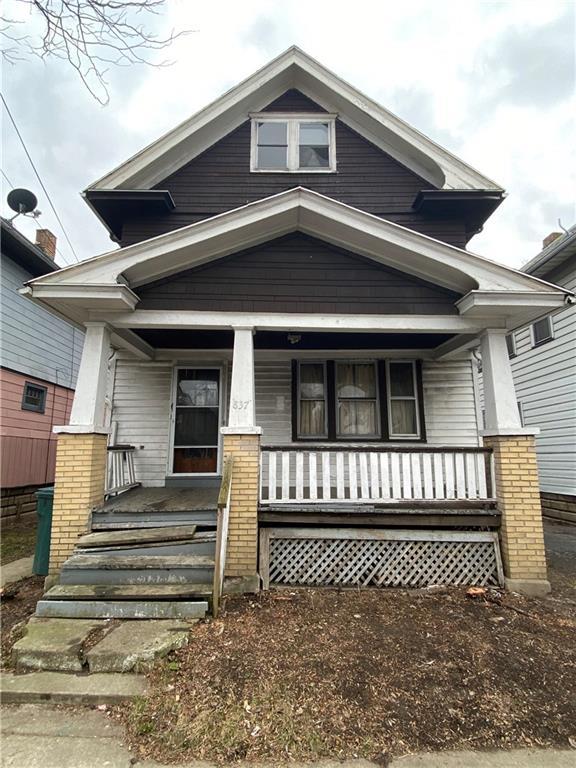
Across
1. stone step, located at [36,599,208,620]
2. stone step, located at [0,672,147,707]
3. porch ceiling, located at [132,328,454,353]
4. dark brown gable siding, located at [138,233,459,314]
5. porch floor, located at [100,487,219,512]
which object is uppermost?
dark brown gable siding, located at [138,233,459,314]

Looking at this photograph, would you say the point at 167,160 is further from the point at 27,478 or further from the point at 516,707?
the point at 516,707

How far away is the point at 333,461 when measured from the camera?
718 cm

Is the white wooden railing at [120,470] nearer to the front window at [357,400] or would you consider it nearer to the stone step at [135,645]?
the stone step at [135,645]

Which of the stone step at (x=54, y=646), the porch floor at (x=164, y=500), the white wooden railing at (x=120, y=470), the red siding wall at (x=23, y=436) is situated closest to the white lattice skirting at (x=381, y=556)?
the porch floor at (x=164, y=500)

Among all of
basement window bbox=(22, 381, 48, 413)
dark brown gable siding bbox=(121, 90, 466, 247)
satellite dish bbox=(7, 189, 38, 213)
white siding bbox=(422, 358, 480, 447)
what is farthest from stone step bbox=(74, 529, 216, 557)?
satellite dish bbox=(7, 189, 38, 213)

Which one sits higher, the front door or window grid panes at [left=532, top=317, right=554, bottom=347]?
window grid panes at [left=532, top=317, right=554, bottom=347]

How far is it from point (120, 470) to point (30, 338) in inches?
236

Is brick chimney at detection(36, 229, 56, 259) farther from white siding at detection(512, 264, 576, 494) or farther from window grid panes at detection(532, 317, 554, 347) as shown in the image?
white siding at detection(512, 264, 576, 494)

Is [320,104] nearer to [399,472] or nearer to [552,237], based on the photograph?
[399,472]

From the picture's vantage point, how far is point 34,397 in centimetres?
1029

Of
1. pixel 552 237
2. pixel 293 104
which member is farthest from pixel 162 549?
pixel 552 237

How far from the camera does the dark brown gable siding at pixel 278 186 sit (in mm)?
6848

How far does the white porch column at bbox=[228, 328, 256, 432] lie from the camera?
199 inches

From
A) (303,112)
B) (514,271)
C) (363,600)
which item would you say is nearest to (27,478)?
(363,600)
